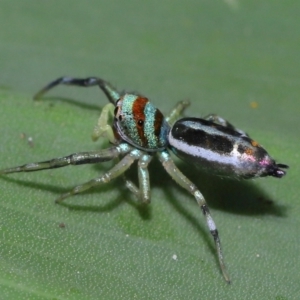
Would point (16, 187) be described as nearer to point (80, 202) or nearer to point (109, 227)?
point (80, 202)

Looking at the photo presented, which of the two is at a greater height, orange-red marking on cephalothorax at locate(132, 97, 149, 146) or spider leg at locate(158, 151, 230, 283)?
orange-red marking on cephalothorax at locate(132, 97, 149, 146)

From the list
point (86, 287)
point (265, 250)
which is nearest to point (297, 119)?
point (265, 250)

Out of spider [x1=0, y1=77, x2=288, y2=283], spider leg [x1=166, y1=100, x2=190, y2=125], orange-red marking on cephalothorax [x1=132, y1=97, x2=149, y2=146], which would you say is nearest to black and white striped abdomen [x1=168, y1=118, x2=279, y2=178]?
spider [x1=0, y1=77, x2=288, y2=283]

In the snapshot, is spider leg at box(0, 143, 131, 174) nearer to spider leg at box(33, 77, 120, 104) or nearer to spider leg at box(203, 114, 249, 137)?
spider leg at box(33, 77, 120, 104)

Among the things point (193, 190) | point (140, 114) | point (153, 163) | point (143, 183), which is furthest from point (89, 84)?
point (193, 190)

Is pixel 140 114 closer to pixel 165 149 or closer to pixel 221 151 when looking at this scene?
pixel 165 149

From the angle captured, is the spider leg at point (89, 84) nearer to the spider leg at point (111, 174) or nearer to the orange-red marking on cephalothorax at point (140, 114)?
the orange-red marking on cephalothorax at point (140, 114)

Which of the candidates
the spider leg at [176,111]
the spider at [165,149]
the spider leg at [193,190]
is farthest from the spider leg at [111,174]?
the spider leg at [176,111]

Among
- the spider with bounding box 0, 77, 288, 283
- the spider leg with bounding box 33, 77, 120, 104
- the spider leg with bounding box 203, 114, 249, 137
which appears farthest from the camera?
the spider leg with bounding box 33, 77, 120, 104
